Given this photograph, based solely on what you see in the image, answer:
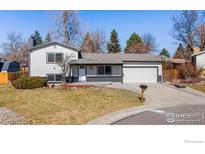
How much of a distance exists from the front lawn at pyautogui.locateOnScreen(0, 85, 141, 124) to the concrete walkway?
60 cm

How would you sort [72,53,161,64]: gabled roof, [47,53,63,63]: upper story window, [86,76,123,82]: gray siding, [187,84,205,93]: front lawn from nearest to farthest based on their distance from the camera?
[187,84,205,93]: front lawn
[47,53,63,63]: upper story window
[72,53,161,64]: gabled roof
[86,76,123,82]: gray siding

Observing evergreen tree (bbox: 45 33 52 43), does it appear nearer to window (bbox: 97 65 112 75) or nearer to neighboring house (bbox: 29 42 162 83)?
neighboring house (bbox: 29 42 162 83)

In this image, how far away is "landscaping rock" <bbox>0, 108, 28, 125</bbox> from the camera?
1114cm

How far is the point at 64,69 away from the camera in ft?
76.8

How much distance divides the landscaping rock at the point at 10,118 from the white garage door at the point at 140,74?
12.3 metres

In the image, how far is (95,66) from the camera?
88.2ft

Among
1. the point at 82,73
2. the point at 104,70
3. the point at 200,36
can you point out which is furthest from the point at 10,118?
the point at 104,70

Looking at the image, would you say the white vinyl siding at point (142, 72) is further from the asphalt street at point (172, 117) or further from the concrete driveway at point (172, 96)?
the asphalt street at point (172, 117)

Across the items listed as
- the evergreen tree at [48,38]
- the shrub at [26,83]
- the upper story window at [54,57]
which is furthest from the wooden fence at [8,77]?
the evergreen tree at [48,38]

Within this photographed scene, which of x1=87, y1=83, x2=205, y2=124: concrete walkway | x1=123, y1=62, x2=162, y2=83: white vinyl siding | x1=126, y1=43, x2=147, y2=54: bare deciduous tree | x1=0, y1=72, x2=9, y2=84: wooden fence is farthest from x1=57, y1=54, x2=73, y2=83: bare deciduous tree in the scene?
x1=87, y1=83, x2=205, y2=124: concrete walkway

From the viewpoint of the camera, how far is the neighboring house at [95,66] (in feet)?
74.6
